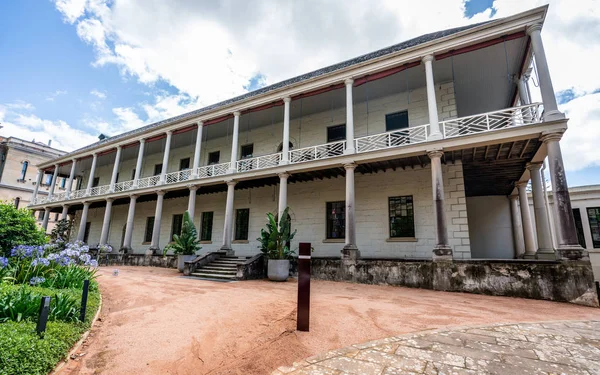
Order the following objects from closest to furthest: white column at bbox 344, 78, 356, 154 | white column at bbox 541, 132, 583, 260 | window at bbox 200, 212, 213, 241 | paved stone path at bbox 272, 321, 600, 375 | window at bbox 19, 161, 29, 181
→ 1. paved stone path at bbox 272, 321, 600, 375
2. white column at bbox 541, 132, 583, 260
3. white column at bbox 344, 78, 356, 154
4. window at bbox 200, 212, 213, 241
5. window at bbox 19, 161, 29, 181

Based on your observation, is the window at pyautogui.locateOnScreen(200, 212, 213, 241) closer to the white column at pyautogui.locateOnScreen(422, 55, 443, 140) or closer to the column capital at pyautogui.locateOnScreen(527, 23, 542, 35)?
the white column at pyautogui.locateOnScreen(422, 55, 443, 140)

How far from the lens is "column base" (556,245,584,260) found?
718 centimetres

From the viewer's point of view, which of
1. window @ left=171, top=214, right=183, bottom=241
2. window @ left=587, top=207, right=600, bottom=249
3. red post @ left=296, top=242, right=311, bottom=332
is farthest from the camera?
window @ left=171, top=214, right=183, bottom=241

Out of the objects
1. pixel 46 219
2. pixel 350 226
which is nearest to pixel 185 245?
pixel 350 226

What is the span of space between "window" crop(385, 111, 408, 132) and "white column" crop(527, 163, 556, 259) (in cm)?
500

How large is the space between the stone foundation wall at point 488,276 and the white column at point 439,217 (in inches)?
14.4

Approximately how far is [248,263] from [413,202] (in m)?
7.16

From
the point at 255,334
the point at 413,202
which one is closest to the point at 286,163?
the point at 413,202

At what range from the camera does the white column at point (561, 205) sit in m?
7.32

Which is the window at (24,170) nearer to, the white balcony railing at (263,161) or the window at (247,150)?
the window at (247,150)

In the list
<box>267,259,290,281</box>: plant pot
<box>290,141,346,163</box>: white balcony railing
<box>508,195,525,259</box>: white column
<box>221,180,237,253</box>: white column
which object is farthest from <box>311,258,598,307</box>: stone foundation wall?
<box>508,195,525,259</box>: white column

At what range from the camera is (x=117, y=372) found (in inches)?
122

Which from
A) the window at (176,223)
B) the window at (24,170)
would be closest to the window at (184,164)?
the window at (176,223)

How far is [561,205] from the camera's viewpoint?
7703mm
